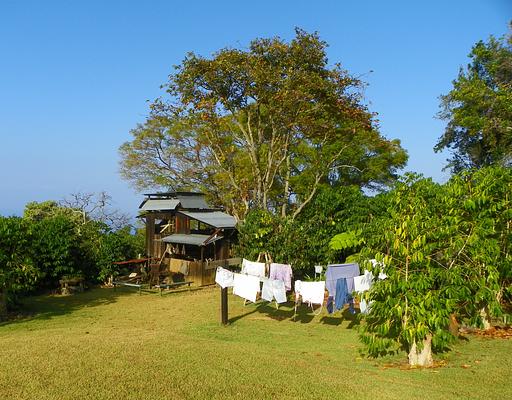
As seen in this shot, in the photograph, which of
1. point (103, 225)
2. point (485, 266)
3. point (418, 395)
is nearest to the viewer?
point (418, 395)

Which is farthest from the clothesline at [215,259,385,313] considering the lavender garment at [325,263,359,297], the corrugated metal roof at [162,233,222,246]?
the corrugated metal roof at [162,233,222,246]

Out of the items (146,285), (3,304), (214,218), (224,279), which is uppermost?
(214,218)

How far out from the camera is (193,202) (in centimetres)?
2436

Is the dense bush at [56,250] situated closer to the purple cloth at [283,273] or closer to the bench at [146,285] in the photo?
the bench at [146,285]

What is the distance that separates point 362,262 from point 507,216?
3956 millimetres

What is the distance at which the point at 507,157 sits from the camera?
21.8m

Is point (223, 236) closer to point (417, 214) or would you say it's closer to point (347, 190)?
point (347, 190)

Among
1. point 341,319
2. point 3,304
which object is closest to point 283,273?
point 341,319

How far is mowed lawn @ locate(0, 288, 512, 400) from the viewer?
6664 millimetres

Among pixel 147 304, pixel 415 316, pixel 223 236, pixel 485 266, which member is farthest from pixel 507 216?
pixel 223 236

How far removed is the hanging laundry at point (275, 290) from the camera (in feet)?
42.6

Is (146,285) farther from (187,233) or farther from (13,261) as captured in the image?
(13,261)

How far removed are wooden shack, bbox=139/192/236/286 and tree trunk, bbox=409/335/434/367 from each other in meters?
12.8

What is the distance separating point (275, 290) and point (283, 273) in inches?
97.1
